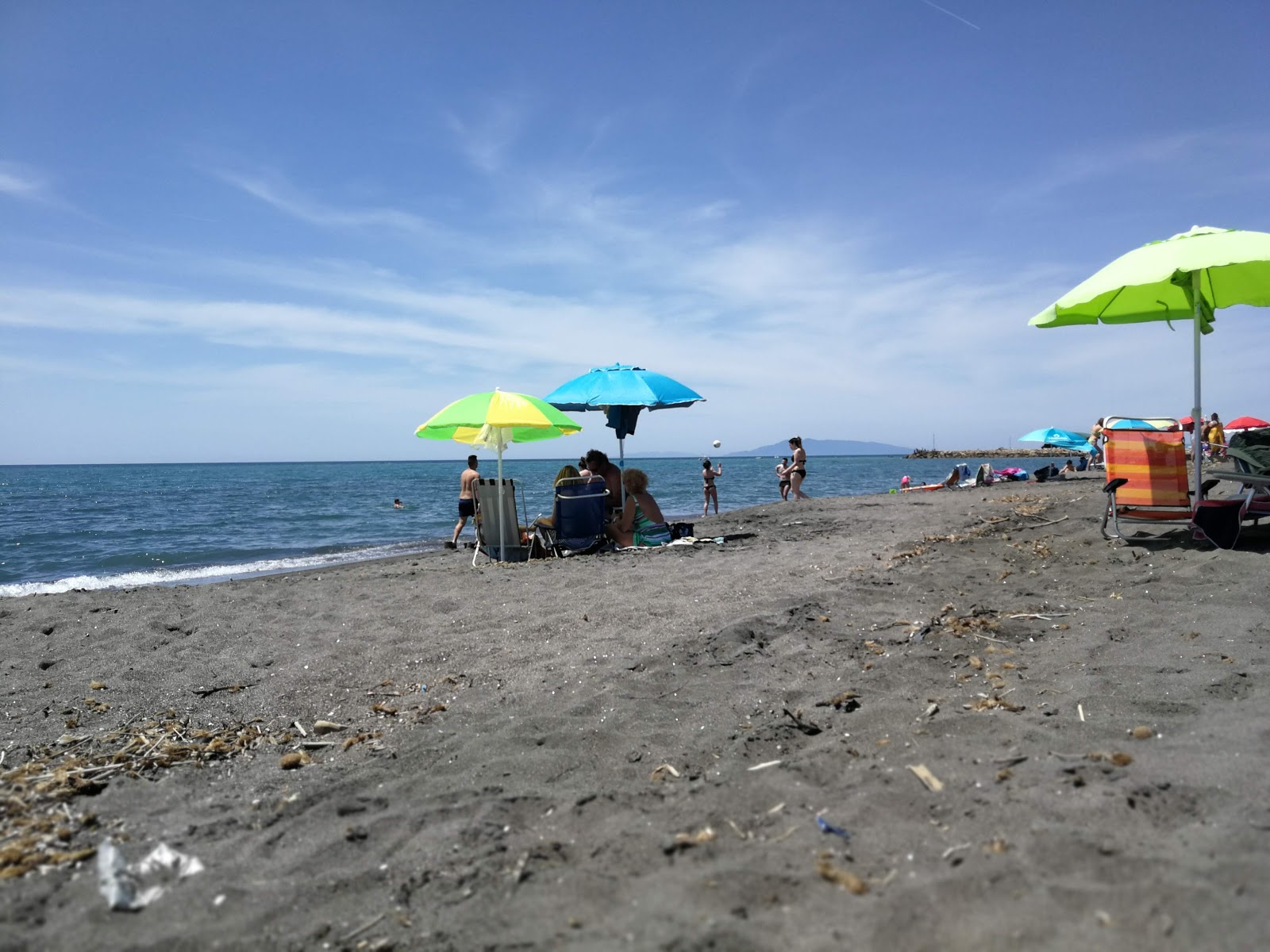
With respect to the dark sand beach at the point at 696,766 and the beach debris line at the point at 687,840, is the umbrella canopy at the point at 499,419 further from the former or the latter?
the beach debris line at the point at 687,840

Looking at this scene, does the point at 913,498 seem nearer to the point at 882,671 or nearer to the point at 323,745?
the point at 882,671

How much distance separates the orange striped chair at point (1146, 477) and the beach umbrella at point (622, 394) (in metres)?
4.87

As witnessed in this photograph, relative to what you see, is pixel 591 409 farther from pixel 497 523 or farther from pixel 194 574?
pixel 194 574

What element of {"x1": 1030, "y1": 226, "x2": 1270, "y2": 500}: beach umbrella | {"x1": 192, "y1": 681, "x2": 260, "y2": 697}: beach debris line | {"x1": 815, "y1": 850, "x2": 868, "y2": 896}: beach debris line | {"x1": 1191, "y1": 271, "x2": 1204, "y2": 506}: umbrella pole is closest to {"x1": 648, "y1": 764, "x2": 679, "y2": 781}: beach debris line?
{"x1": 815, "y1": 850, "x2": 868, "y2": 896}: beach debris line

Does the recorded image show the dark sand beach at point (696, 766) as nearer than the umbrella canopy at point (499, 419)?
Yes

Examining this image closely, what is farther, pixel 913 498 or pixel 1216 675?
pixel 913 498

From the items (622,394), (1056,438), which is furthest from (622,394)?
(1056,438)

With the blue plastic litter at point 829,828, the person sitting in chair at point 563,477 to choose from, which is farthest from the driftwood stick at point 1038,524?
the blue plastic litter at point 829,828

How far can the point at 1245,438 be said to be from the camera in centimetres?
686

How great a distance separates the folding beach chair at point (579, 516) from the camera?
9.23m

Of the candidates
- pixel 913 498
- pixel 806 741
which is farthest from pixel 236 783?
pixel 913 498

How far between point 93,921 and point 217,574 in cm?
1123

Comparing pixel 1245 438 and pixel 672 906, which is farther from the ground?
pixel 1245 438

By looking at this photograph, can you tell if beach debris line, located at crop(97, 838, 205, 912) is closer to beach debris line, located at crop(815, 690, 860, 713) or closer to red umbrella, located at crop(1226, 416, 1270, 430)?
beach debris line, located at crop(815, 690, 860, 713)
